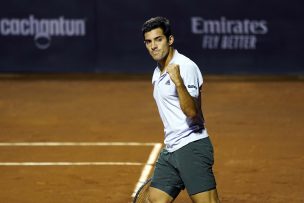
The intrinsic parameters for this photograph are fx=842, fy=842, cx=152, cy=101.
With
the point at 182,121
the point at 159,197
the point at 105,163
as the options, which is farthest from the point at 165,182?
the point at 105,163

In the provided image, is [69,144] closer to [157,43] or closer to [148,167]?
[148,167]

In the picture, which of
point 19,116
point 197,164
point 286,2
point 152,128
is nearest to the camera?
point 197,164

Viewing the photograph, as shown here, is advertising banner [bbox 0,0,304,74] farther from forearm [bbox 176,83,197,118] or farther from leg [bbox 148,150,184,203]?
forearm [bbox 176,83,197,118]

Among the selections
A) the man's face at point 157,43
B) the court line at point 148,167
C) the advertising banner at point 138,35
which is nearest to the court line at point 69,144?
the court line at point 148,167

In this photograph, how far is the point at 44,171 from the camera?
1077cm

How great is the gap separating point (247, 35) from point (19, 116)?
6.17 meters

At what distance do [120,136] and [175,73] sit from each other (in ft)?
21.6

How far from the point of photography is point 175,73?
6.55 m

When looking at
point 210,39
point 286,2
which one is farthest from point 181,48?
point 286,2

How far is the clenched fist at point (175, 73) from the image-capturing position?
6.51 metres

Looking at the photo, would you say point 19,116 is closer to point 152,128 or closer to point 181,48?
point 152,128

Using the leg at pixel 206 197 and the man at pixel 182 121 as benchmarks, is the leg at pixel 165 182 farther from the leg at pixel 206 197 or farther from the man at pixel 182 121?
the leg at pixel 206 197

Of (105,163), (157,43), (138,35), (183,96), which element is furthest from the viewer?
(138,35)

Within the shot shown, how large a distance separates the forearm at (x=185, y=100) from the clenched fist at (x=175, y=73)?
0.10 ft
